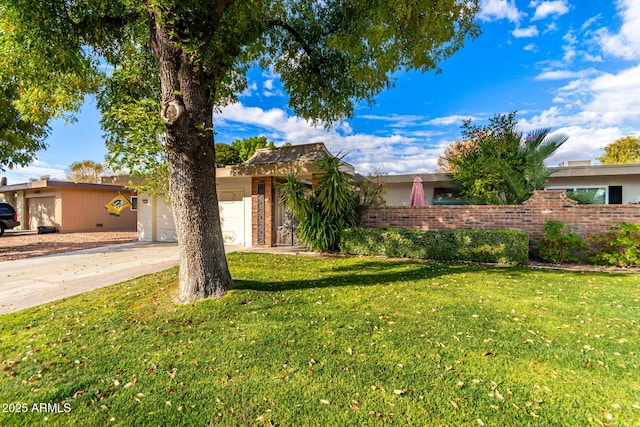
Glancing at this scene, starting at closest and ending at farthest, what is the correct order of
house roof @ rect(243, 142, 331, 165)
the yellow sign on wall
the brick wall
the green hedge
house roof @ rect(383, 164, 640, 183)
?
the green hedge → the brick wall → house roof @ rect(243, 142, 331, 165) → house roof @ rect(383, 164, 640, 183) → the yellow sign on wall

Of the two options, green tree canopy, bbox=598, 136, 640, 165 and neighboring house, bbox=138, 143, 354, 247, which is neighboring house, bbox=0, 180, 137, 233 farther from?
green tree canopy, bbox=598, 136, 640, 165

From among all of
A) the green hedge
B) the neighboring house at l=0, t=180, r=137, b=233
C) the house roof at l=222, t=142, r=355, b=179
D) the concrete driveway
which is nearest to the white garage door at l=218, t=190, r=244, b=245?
the house roof at l=222, t=142, r=355, b=179

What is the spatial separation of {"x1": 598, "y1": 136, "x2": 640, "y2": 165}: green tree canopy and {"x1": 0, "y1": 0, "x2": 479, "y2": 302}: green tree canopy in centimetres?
2610

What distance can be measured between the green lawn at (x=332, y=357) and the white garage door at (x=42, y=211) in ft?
56.9

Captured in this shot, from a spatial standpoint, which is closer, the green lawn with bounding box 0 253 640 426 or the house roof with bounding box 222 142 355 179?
the green lawn with bounding box 0 253 640 426

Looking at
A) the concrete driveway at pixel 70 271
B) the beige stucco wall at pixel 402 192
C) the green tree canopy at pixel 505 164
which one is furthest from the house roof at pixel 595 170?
the concrete driveway at pixel 70 271

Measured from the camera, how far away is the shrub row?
6.73 m

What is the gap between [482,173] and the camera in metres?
9.38

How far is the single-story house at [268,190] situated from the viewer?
33.8 ft

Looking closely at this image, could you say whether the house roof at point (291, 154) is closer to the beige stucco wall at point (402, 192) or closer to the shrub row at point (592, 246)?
the beige stucco wall at point (402, 192)

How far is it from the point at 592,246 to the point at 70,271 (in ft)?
42.0

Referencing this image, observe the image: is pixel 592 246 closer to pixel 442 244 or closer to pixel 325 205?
pixel 442 244

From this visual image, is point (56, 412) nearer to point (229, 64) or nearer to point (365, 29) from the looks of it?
point (229, 64)

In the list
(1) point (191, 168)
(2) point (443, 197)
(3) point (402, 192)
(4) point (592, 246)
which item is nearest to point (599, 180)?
(2) point (443, 197)
